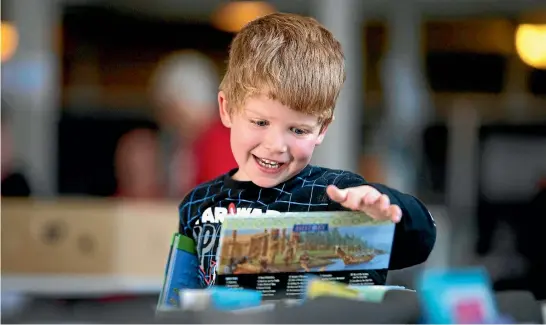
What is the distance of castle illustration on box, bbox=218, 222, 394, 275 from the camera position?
1349mm

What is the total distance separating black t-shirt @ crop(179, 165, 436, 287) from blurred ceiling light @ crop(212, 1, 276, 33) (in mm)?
4796

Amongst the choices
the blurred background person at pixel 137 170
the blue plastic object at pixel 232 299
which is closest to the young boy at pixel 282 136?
the blue plastic object at pixel 232 299

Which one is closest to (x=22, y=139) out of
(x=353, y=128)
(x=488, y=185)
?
(x=353, y=128)

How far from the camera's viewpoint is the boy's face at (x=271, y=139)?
58.3 inches

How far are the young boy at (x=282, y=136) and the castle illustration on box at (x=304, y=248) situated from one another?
1.5 inches

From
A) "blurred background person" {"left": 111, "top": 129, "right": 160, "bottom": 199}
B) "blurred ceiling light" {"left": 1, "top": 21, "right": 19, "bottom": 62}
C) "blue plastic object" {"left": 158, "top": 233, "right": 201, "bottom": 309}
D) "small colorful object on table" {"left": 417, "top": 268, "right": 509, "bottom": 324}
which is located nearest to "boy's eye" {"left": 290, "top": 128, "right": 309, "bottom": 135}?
"blue plastic object" {"left": 158, "top": 233, "right": 201, "bottom": 309}

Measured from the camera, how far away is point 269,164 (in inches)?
60.6

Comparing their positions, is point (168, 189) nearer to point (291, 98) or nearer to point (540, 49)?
point (540, 49)

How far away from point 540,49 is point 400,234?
5304mm

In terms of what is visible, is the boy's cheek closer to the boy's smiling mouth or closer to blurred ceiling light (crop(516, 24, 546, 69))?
the boy's smiling mouth

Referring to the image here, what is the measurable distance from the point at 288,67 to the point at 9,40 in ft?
16.3

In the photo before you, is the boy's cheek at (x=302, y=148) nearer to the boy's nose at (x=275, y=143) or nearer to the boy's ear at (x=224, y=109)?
the boy's nose at (x=275, y=143)

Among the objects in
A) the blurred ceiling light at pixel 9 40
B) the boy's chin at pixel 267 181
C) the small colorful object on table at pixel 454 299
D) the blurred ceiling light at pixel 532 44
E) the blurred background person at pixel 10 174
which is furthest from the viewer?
the blurred ceiling light at pixel 532 44

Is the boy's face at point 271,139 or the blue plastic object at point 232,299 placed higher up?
the boy's face at point 271,139
